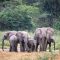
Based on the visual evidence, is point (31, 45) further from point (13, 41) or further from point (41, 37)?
point (13, 41)

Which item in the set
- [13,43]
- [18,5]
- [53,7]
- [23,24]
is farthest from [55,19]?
[13,43]

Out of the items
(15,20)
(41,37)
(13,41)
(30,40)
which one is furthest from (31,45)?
(15,20)

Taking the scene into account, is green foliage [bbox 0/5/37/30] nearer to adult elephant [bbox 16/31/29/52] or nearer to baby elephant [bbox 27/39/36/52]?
baby elephant [bbox 27/39/36/52]

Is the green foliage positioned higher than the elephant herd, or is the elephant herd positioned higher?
the elephant herd

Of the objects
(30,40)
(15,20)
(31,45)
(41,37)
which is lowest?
(15,20)

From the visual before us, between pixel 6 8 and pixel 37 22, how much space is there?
15.2 ft

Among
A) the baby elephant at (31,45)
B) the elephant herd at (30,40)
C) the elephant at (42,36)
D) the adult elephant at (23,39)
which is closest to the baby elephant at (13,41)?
the elephant herd at (30,40)

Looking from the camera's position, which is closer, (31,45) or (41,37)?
(41,37)

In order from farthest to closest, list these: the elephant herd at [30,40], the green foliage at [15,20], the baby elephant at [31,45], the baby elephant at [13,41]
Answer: the green foliage at [15,20] → the baby elephant at [13,41] → the elephant herd at [30,40] → the baby elephant at [31,45]

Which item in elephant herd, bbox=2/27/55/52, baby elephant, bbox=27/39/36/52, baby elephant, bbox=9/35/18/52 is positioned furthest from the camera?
baby elephant, bbox=9/35/18/52

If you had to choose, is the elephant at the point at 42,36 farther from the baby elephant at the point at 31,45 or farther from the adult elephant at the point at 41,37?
the baby elephant at the point at 31,45

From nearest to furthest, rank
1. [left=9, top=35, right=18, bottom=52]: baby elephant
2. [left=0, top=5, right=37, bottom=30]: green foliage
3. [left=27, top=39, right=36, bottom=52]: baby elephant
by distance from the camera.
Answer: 1. [left=27, top=39, right=36, bottom=52]: baby elephant
2. [left=9, top=35, right=18, bottom=52]: baby elephant
3. [left=0, top=5, right=37, bottom=30]: green foliage

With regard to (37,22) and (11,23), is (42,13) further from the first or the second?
(11,23)

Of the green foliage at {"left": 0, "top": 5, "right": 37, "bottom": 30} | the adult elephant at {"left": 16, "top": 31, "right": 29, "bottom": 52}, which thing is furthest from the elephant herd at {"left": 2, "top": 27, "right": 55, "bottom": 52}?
the green foliage at {"left": 0, "top": 5, "right": 37, "bottom": 30}
